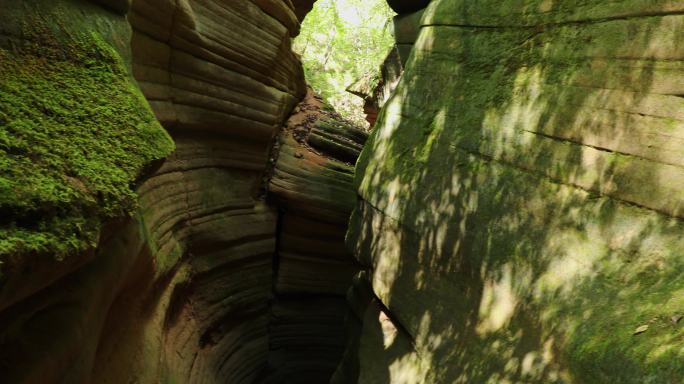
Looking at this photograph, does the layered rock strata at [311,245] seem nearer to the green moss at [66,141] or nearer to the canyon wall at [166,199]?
the canyon wall at [166,199]

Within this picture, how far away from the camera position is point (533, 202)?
3.68 meters

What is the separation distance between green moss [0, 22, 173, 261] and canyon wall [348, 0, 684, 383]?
2.71m

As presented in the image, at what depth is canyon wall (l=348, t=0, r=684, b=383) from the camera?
2.90 m

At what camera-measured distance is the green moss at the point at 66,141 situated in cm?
217

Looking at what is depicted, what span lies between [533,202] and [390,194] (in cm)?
193

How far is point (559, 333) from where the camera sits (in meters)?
3.14

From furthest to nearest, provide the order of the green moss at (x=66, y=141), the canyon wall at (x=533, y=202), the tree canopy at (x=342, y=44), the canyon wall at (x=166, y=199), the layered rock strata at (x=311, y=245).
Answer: the tree canopy at (x=342, y=44)
the layered rock strata at (x=311, y=245)
the canyon wall at (x=533, y=202)
the canyon wall at (x=166, y=199)
the green moss at (x=66, y=141)

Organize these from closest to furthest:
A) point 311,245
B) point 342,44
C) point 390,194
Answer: point 390,194
point 311,245
point 342,44

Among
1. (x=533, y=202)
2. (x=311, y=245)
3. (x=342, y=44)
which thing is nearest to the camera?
(x=533, y=202)

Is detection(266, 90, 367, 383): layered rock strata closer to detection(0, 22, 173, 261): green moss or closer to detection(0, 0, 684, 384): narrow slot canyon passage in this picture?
detection(0, 0, 684, 384): narrow slot canyon passage

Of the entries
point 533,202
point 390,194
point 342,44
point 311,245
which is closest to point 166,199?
point 390,194

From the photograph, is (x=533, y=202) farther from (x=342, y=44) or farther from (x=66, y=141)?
(x=342, y=44)

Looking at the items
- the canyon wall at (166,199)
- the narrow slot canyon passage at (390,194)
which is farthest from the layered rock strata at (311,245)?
the narrow slot canyon passage at (390,194)

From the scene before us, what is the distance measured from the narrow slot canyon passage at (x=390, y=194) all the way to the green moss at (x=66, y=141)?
1 centimetres
